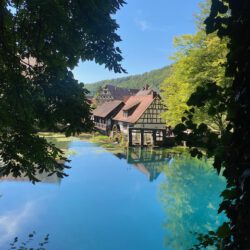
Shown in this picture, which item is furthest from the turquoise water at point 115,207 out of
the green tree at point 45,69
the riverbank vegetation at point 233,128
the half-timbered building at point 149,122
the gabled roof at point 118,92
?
the gabled roof at point 118,92

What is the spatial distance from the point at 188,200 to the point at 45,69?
39.2 feet

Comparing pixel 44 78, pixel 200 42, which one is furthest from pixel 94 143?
pixel 44 78

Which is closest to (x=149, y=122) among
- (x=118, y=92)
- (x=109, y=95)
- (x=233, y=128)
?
(x=233, y=128)

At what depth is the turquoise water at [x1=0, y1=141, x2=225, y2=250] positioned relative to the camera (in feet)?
33.2

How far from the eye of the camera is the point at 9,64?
4.47 metres

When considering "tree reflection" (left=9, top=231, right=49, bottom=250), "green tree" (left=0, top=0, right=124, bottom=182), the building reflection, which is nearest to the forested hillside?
the building reflection

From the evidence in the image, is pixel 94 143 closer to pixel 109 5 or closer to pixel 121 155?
pixel 121 155

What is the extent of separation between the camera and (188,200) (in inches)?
578

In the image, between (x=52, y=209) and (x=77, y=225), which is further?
(x=52, y=209)

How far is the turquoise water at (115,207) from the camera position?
33.2 feet

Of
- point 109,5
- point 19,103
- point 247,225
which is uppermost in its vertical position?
point 109,5

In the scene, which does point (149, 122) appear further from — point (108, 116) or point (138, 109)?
point (108, 116)

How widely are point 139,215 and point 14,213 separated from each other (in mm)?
5551

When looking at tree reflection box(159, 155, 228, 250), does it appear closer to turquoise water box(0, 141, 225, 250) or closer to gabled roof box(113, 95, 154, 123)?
turquoise water box(0, 141, 225, 250)
